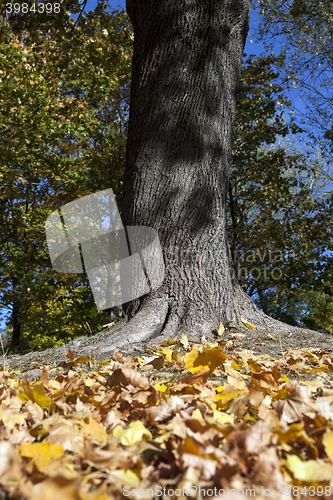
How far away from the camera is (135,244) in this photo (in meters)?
3.79

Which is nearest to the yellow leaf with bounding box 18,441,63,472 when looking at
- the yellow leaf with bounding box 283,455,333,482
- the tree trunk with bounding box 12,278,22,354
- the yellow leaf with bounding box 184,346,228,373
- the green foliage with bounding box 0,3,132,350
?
the yellow leaf with bounding box 283,455,333,482

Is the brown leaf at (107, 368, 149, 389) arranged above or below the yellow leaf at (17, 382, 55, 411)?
below

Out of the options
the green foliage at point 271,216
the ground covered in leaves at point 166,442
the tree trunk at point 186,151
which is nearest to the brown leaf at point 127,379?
the ground covered in leaves at point 166,442

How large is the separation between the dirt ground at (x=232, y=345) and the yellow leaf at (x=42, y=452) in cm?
147

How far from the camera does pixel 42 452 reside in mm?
937

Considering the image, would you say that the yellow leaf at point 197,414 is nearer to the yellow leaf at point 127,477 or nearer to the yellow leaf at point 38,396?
the yellow leaf at point 127,477

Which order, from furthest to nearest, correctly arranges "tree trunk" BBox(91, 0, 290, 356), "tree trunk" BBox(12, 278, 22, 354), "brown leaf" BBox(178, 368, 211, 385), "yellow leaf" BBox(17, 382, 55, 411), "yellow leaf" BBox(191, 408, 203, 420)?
"tree trunk" BBox(12, 278, 22, 354), "tree trunk" BBox(91, 0, 290, 356), "brown leaf" BBox(178, 368, 211, 385), "yellow leaf" BBox(17, 382, 55, 411), "yellow leaf" BBox(191, 408, 203, 420)

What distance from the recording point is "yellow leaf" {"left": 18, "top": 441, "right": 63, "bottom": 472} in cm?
90

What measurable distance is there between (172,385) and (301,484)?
91cm

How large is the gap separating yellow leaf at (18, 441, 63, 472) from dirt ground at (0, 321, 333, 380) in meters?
1.47

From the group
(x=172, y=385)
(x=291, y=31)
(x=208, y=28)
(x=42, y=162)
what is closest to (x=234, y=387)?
(x=172, y=385)

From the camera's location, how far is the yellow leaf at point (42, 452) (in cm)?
90

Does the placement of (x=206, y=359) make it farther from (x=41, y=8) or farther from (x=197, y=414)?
(x=41, y=8)

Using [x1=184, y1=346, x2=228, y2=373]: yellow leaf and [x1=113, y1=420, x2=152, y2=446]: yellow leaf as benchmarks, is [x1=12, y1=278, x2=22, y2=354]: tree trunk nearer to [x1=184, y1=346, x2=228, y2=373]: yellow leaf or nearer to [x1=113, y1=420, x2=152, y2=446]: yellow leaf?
[x1=184, y1=346, x2=228, y2=373]: yellow leaf
